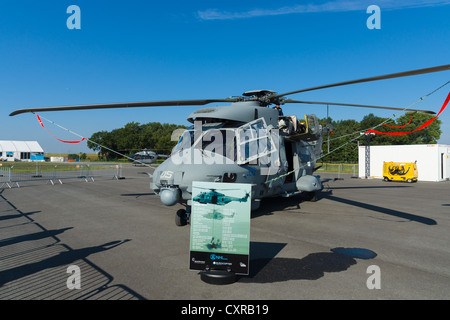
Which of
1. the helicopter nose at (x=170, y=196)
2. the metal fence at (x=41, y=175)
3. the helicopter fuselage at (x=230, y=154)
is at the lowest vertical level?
the metal fence at (x=41, y=175)

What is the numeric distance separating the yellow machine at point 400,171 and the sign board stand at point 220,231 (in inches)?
1071

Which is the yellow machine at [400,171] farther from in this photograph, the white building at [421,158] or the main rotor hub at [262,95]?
the main rotor hub at [262,95]

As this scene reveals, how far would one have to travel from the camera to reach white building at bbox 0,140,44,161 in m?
80.4

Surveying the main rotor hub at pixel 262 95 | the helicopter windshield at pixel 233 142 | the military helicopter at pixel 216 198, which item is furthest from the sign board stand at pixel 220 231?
the main rotor hub at pixel 262 95

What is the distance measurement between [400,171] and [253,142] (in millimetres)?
23695

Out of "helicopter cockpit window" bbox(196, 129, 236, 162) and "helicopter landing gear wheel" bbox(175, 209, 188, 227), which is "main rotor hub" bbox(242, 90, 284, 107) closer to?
"helicopter cockpit window" bbox(196, 129, 236, 162)

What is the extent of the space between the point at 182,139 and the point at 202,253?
5.03 m

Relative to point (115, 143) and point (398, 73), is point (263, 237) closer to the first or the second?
point (398, 73)

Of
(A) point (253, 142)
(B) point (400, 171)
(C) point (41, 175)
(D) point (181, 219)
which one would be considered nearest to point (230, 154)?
(A) point (253, 142)

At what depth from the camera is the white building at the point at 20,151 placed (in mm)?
80438

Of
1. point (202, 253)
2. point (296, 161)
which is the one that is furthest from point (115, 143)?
point (202, 253)

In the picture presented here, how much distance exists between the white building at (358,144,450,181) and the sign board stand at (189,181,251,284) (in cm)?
2977

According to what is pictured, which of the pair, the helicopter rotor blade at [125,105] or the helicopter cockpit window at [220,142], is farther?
the helicopter cockpit window at [220,142]

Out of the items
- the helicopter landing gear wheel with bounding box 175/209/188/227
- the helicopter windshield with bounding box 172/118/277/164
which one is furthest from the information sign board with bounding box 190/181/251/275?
the helicopter landing gear wheel with bounding box 175/209/188/227
